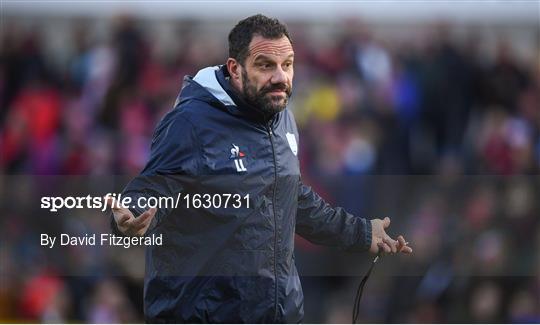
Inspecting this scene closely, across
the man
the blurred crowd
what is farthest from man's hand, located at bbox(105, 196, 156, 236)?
the blurred crowd

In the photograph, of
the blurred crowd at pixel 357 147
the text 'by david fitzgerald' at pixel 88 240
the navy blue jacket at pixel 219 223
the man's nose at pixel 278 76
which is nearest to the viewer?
the navy blue jacket at pixel 219 223

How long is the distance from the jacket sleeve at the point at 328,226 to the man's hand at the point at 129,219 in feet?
2.93

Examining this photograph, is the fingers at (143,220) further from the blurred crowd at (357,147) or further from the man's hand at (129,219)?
the blurred crowd at (357,147)

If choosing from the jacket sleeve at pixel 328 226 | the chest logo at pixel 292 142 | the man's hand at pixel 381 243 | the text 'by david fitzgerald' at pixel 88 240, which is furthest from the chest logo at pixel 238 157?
the text 'by david fitzgerald' at pixel 88 240

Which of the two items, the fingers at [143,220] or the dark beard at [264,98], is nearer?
the fingers at [143,220]

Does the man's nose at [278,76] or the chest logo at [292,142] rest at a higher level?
the man's nose at [278,76]

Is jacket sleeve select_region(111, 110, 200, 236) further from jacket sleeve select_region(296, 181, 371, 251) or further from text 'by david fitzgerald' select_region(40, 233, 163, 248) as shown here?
text 'by david fitzgerald' select_region(40, 233, 163, 248)

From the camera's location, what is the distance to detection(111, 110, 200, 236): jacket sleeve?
4785 mm

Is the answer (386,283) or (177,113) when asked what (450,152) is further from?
(177,113)

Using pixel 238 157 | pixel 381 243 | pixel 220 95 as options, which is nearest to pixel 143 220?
pixel 238 157

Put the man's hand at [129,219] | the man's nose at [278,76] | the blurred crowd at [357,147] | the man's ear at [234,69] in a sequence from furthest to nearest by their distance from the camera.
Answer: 1. the blurred crowd at [357,147]
2. the man's ear at [234,69]
3. the man's nose at [278,76]
4. the man's hand at [129,219]

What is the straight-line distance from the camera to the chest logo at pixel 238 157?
16.3 feet

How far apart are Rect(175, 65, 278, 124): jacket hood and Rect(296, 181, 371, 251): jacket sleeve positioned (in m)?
0.45

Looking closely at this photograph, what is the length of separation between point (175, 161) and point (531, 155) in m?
4.26
